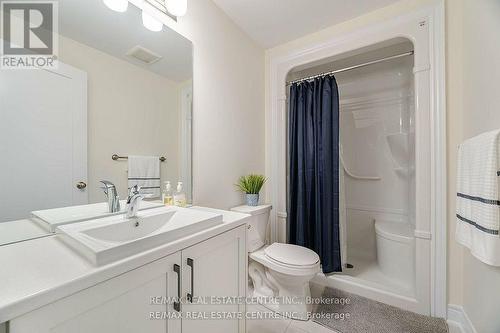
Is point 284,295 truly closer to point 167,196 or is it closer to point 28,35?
point 167,196

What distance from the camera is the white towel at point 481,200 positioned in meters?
0.78

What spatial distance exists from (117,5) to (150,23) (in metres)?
0.17

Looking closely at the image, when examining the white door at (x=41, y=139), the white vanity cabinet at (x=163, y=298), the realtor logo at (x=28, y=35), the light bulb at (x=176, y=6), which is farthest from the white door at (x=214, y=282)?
the light bulb at (x=176, y=6)

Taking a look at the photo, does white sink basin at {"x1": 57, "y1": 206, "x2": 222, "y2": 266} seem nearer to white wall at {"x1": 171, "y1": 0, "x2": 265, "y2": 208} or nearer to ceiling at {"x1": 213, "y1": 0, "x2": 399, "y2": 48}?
white wall at {"x1": 171, "y1": 0, "x2": 265, "y2": 208}

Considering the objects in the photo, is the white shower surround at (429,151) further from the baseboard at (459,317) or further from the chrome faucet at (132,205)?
the chrome faucet at (132,205)

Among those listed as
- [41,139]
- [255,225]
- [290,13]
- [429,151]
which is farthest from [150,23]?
[429,151]

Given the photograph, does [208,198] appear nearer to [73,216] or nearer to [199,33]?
[73,216]

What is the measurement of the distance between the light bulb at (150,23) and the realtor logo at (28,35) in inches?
15.9

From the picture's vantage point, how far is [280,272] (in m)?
1.38

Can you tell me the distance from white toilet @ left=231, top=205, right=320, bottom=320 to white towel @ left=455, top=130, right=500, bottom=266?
799mm

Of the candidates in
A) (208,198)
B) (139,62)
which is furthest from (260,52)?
(208,198)

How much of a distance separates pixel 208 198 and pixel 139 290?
35.2 inches

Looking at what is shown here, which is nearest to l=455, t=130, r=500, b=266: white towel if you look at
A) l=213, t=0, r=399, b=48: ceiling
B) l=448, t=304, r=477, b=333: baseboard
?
l=448, t=304, r=477, b=333: baseboard

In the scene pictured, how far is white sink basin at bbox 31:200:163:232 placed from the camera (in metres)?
0.80
